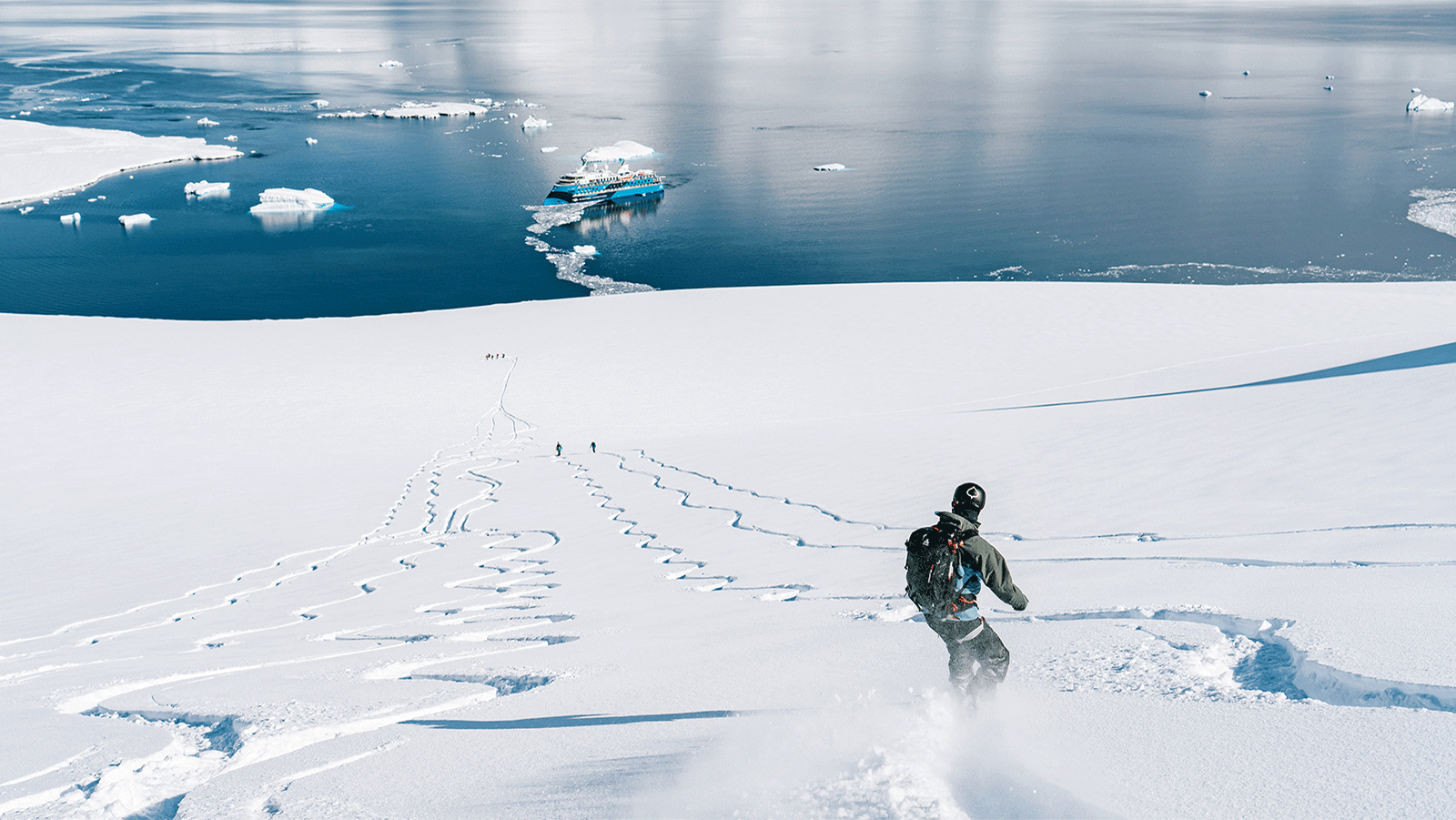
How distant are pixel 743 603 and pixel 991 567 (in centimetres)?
302

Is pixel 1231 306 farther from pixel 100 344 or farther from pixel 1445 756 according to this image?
pixel 100 344

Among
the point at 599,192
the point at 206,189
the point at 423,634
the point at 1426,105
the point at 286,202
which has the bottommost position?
the point at 423,634

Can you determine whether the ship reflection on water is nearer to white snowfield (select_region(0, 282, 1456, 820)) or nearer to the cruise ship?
the cruise ship

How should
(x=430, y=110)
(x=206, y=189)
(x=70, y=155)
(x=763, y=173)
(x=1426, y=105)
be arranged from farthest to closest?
(x=430, y=110), (x=1426, y=105), (x=70, y=155), (x=763, y=173), (x=206, y=189)

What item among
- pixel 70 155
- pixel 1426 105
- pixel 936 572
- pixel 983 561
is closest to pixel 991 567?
pixel 983 561

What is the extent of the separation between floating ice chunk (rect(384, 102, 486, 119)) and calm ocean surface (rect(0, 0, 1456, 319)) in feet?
7.24

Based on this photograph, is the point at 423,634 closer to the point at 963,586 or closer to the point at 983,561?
the point at 963,586

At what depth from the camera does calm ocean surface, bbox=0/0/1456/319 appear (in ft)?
125

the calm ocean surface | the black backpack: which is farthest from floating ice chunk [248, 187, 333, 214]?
the black backpack

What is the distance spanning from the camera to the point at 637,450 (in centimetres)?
1634

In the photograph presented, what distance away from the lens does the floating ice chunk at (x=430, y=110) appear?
253 ft

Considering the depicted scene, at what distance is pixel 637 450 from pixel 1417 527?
11640 mm

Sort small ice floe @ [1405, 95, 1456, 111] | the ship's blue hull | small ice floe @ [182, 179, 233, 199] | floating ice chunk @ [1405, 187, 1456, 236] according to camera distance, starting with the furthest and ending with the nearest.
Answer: small ice floe @ [1405, 95, 1456, 111]
small ice floe @ [182, 179, 233, 199]
the ship's blue hull
floating ice chunk @ [1405, 187, 1456, 236]

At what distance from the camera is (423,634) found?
23.5 feet
